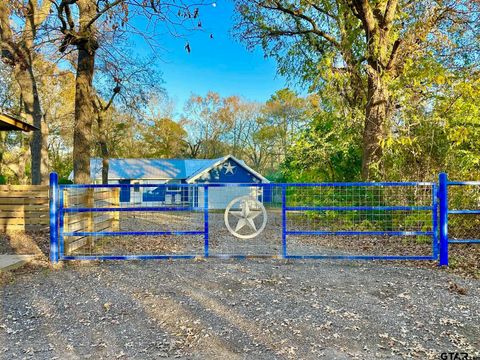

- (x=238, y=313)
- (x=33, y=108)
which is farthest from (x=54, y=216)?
(x=33, y=108)

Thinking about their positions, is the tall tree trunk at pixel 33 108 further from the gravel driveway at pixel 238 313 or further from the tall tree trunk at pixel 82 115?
the gravel driveway at pixel 238 313

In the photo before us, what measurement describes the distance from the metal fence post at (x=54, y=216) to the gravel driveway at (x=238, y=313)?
1.48 feet

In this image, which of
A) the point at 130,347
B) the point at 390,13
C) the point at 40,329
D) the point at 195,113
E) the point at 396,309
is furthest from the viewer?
the point at 195,113

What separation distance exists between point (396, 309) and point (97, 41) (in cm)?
750

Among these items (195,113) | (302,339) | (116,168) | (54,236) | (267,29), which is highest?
(195,113)

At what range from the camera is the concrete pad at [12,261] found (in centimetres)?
536

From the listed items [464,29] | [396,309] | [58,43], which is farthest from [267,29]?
[396,309]

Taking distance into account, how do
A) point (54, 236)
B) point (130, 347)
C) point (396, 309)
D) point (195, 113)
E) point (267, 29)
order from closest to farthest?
1. point (130, 347)
2. point (396, 309)
3. point (54, 236)
4. point (267, 29)
5. point (195, 113)

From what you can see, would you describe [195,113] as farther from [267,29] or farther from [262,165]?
[267,29]

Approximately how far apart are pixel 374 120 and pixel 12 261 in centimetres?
926

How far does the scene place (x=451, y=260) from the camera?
5.90 m

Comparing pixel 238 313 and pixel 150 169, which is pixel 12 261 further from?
pixel 150 169

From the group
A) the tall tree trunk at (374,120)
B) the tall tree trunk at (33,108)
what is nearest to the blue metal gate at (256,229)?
the tall tree trunk at (374,120)

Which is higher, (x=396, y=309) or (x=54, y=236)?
(x=54, y=236)
